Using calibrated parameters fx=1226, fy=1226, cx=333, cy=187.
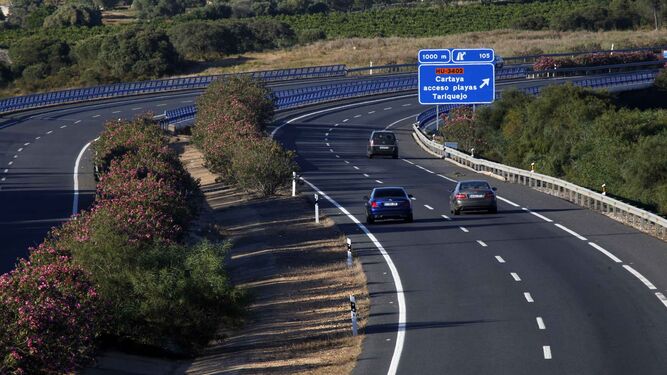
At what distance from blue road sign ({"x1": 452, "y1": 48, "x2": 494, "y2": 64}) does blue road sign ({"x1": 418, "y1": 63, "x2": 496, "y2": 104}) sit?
22 centimetres

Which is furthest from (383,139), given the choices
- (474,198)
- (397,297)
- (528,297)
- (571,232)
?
(528,297)

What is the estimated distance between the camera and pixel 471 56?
60.9 metres

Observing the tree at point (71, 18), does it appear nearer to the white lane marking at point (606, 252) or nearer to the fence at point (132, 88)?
the fence at point (132, 88)

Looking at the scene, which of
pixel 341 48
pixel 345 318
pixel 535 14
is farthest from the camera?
pixel 535 14

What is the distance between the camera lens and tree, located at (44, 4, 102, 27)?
508ft

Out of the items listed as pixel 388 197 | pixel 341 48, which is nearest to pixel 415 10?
pixel 341 48

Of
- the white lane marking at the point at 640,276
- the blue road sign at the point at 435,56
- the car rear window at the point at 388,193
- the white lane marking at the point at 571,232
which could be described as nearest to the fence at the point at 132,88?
the blue road sign at the point at 435,56

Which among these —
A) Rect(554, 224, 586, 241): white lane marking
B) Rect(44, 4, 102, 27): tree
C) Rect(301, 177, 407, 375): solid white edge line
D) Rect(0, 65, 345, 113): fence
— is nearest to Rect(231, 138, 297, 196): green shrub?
Rect(301, 177, 407, 375): solid white edge line

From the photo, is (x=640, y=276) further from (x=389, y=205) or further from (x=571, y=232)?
(x=389, y=205)

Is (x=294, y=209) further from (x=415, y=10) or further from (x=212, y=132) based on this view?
(x=415, y=10)

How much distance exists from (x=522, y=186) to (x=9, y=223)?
1989cm

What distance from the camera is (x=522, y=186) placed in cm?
4894

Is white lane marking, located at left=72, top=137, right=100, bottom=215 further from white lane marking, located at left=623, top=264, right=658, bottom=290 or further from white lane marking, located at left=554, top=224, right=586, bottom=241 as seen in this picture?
white lane marking, located at left=623, top=264, right=658, bottom=290

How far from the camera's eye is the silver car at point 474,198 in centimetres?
3909
